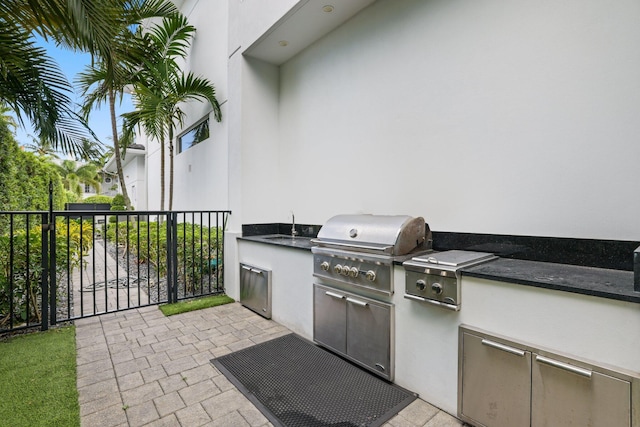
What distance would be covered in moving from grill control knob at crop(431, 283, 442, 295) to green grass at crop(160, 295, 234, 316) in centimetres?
310

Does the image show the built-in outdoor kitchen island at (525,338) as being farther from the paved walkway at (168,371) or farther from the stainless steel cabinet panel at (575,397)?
the paved walkway at (168,371)

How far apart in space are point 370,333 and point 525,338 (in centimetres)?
107

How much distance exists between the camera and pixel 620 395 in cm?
131

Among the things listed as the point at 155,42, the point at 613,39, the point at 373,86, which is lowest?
the point at 613,39

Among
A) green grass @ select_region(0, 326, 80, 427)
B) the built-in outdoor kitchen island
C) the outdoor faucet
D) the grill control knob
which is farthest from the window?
the grill control knob

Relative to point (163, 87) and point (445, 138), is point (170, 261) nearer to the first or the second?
point (163, 87)

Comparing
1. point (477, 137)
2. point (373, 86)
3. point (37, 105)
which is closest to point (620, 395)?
point (477, 137)

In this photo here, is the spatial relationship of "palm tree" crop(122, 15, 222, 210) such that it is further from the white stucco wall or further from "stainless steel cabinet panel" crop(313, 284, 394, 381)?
"stainless steel cabinet panel" crop(313, 284, 394, 381)

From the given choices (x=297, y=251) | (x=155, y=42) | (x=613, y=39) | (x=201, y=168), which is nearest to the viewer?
(x=613, y=39)

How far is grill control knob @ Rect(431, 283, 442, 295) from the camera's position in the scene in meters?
1.90

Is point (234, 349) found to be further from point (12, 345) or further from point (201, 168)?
point (201, 168)

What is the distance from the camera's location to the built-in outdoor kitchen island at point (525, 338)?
134 cm

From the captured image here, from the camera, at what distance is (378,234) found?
8.09ft

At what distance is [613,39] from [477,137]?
3.01 ft
